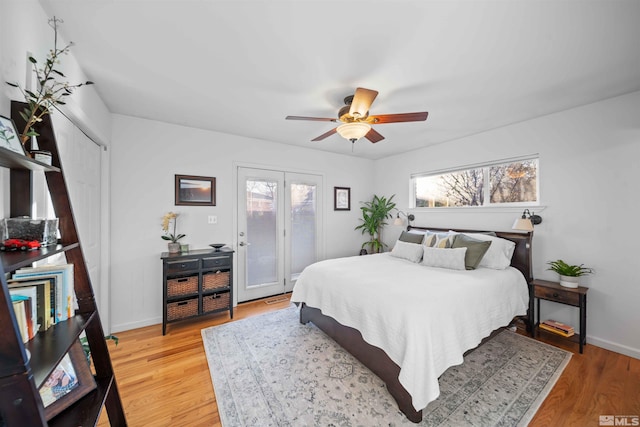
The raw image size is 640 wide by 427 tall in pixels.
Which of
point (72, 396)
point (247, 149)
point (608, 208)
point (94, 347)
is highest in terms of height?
point (247, 149)

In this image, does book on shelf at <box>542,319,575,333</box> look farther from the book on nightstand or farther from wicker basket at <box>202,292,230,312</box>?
wicker basket at <box>202,292,230,312</box>

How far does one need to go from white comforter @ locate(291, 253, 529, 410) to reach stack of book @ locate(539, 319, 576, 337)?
273 mm

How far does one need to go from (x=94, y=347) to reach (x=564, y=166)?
444cm

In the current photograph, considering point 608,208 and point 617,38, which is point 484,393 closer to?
Answer: point 608,208

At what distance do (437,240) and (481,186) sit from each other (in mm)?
→ 1151

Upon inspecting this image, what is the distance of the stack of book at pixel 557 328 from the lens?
263 centimetres

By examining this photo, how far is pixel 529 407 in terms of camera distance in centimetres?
180

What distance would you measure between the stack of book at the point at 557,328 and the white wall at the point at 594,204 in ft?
0.59

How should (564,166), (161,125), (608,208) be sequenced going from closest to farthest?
(608,208) → (564,166) → (161,125)

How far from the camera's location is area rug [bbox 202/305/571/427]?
172 cm

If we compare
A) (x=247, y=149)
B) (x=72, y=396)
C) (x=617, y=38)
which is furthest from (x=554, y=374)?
(x=247, y=149)

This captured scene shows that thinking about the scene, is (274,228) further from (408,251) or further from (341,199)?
(408,251)

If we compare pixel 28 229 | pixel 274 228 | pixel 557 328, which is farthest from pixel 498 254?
pixel 28 229

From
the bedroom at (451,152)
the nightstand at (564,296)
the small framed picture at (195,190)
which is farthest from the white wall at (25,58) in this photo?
the nightstand at (564,296)
